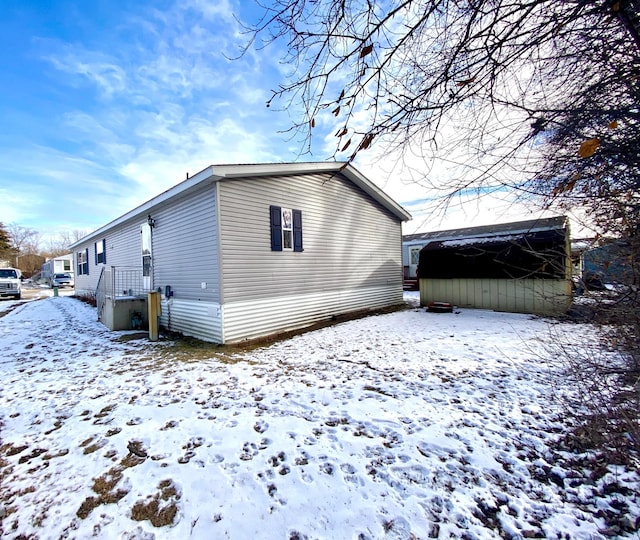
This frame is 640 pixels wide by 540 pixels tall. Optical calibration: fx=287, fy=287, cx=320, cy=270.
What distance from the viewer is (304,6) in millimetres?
2051

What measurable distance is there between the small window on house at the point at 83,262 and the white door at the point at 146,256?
388 inches

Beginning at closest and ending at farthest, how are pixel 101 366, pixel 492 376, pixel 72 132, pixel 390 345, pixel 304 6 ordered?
pixel 304 6
pixel 492 376
pixel 101 366
pixel 390 345
pixel 72 132

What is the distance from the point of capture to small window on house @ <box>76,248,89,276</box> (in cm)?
1634

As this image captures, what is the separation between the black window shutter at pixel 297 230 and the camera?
8.09 metres

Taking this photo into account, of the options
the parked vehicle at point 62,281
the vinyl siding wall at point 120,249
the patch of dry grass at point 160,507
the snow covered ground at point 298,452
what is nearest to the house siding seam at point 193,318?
the snow covered ground at point 298,452

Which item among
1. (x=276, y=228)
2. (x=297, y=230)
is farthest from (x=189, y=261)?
(x=297, y=230)

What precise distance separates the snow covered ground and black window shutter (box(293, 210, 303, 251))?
11.8 ft

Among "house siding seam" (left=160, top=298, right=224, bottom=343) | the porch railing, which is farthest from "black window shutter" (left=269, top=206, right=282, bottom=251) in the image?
the porch railing

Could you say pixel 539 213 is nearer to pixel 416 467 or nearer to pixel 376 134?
pixel 376 134

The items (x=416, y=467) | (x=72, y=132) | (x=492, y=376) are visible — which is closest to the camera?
(x=416, y=467)

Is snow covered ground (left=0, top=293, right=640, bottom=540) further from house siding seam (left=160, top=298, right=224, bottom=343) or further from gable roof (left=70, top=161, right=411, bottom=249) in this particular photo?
gable roof (left=70, top=161, right=411, bottom=249)

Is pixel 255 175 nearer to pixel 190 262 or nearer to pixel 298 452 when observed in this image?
pixel 190 262

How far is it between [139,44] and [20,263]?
6104 cm

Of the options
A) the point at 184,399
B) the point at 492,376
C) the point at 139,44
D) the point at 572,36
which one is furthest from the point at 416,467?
the point at 139,44
